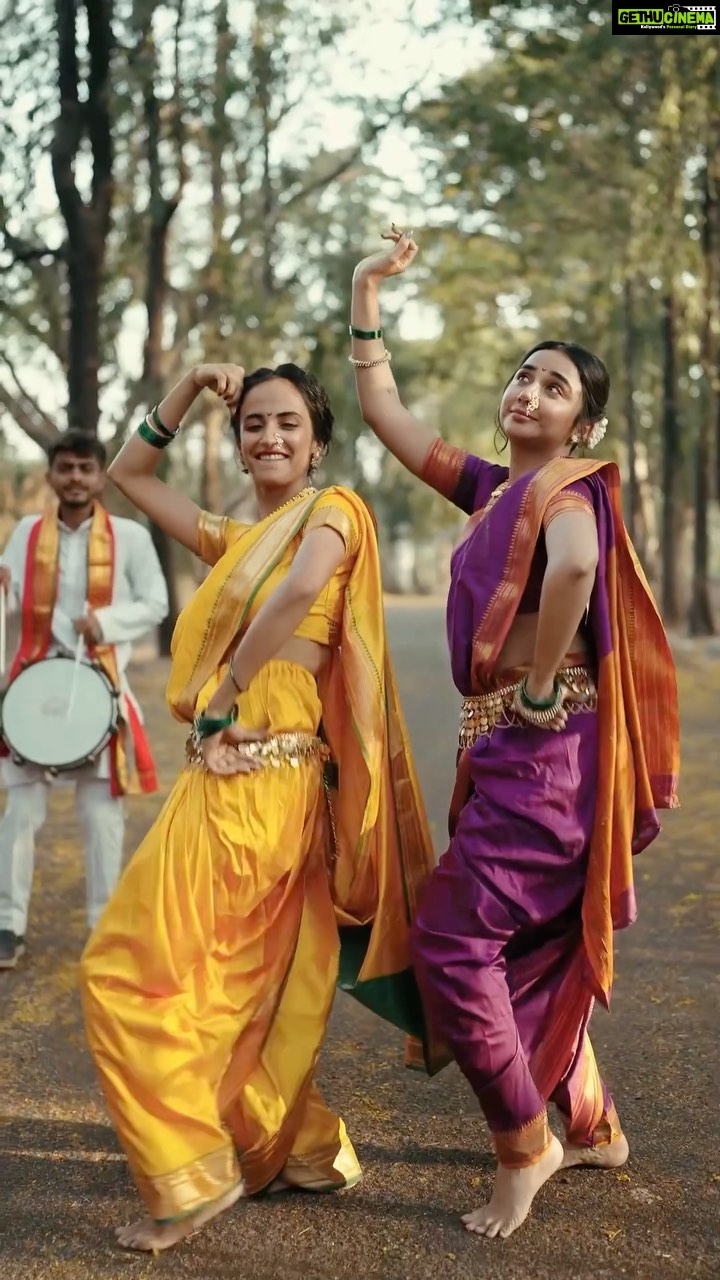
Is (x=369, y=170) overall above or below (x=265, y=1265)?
above

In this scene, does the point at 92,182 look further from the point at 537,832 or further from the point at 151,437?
the point at 537,832

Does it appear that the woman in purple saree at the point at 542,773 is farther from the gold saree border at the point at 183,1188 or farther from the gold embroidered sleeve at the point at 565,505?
the gold saree border at the point at 183,1188

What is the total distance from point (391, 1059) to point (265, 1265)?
1.46 m

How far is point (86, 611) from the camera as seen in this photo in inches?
215

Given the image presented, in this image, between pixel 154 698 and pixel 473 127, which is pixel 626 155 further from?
pixel 154 698

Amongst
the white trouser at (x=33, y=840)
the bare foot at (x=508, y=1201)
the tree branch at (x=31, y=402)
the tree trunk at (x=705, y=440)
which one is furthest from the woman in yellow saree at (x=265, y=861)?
the tree trunk at (x=705, y=440)

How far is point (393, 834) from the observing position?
130 inches

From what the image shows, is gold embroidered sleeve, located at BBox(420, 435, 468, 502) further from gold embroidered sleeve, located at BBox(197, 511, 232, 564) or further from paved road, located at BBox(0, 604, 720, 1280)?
paved road, located at BBox(0, 604, 720, 1280)

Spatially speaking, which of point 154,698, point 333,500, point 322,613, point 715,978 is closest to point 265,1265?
point 322,613

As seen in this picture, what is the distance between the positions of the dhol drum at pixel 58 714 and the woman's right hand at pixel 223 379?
7.13ft

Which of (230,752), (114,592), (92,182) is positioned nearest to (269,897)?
(230,752)

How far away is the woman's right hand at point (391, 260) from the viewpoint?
3.40 m

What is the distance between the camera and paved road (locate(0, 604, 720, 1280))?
116 inches

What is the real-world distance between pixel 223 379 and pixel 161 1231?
6.25 ft
